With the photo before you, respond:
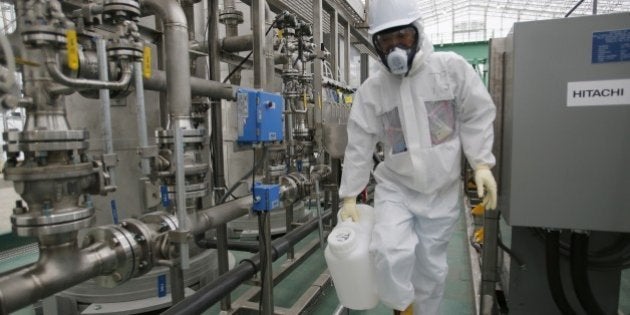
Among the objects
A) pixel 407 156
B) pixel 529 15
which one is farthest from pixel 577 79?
pixel 529 15

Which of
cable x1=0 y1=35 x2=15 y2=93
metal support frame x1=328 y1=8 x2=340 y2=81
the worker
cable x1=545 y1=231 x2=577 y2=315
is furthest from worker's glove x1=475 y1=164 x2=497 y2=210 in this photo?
Answer: metal support frame x1=328 y1=8 x2=340 y2=81

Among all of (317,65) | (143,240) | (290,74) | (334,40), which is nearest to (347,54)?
(334,40)

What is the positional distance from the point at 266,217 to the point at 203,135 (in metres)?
0.43

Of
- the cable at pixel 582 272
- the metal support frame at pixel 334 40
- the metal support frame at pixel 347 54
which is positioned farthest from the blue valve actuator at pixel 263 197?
the metal support frame at pixel 347 54

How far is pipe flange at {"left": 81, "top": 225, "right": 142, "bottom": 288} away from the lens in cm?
98

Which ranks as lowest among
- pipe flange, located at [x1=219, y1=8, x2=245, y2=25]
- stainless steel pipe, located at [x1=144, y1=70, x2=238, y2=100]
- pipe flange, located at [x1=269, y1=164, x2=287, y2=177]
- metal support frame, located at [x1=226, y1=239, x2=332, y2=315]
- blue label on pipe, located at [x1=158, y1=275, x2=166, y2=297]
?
metal support frame, located at [x1=226, y1=239, x2=332, y2=315]

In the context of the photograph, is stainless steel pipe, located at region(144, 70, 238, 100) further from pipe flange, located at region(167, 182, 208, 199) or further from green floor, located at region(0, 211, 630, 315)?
green floor, located at region(0, 211, 630, 315)

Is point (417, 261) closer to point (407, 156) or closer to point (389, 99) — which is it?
point (407, 156)

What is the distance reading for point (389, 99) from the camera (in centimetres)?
141

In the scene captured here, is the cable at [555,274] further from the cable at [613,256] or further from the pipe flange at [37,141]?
the pipe flange at [37,141]

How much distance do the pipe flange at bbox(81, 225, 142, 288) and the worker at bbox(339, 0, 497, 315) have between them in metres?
0.74

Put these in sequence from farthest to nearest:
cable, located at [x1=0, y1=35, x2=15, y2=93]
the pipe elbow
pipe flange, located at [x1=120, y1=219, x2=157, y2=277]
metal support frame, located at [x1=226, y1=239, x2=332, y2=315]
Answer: metal support frame, located at [x1=226, y1=239, x2=332, y2=315], the pipe elbow, pipe flange, located at [x1=120, y1=219, x2=157, y2=277], cable, located at [x1=0, y1=35, x2=15, y2=93]

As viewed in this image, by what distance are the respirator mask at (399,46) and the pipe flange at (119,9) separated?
778 mm

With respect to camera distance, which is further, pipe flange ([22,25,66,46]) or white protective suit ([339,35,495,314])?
white protective suit ([339,35,495,314])
